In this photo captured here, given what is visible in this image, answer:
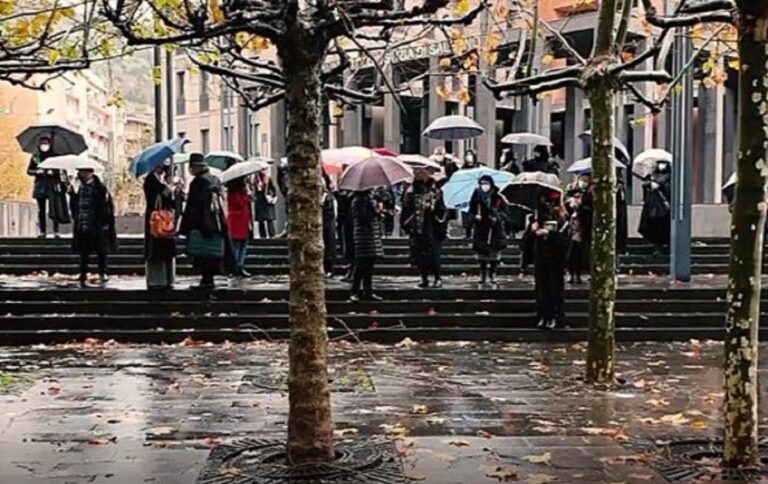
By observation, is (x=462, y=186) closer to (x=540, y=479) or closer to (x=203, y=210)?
(x=203, y=210)

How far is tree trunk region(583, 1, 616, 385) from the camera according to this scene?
31.0ft

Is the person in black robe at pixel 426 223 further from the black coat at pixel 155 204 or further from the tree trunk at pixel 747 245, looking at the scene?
the tree trunk at pixel 747 245

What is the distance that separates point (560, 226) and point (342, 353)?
3.55 m

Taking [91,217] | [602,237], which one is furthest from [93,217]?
[602,237]

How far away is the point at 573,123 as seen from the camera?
2836 cm

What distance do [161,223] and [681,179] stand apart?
9130 mm

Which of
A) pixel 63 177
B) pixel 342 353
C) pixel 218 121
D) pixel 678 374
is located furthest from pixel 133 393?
pixel 218 121

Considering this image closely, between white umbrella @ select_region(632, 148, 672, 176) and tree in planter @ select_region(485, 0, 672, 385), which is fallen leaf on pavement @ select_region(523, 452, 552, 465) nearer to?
tree in planter @ select_region(485, 0, 672, 385)

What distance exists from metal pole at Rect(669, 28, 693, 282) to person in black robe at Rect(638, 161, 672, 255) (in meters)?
1.64

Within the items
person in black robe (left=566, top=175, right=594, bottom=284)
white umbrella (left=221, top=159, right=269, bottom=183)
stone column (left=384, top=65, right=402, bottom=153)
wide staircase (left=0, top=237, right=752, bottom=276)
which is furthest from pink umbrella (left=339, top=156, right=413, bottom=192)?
stone column (left=384, top=65, right=402, bottom=153)

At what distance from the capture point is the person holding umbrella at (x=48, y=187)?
19625 millimetres

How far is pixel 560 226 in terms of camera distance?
1312cm

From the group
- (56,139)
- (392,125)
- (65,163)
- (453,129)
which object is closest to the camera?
(65,163)

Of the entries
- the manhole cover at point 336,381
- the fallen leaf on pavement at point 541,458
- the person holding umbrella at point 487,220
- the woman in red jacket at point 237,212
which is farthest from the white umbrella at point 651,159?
the fallen leaf on pavement at point 541,458
